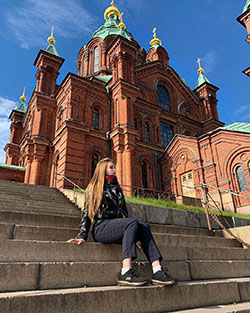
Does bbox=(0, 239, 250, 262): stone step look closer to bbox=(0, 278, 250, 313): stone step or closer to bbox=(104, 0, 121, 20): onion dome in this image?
bbox=(0, 278, 250, 313): stone step

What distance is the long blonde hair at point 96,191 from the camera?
3.62 metres

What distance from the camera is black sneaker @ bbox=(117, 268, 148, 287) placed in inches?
110

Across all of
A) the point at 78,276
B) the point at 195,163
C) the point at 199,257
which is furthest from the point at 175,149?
the point at 78,276

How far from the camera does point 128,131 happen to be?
1845 cm

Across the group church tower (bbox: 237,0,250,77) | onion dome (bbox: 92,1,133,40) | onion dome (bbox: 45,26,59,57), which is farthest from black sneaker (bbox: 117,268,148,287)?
onion dome (bbox: 92,1,133,40)

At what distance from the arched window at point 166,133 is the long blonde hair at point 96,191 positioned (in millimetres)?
19644

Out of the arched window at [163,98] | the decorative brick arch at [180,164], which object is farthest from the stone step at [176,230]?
the arched window at [163,98]

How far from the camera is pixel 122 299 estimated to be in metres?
2.65

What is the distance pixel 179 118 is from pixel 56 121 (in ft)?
41.1

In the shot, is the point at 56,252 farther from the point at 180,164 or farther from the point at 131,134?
the point at 180,164

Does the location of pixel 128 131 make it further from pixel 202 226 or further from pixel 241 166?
pixel 202 226

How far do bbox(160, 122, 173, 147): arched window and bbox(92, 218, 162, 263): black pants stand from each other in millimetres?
20168

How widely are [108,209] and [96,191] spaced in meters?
0.35

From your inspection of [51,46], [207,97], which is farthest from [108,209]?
[207,97]
